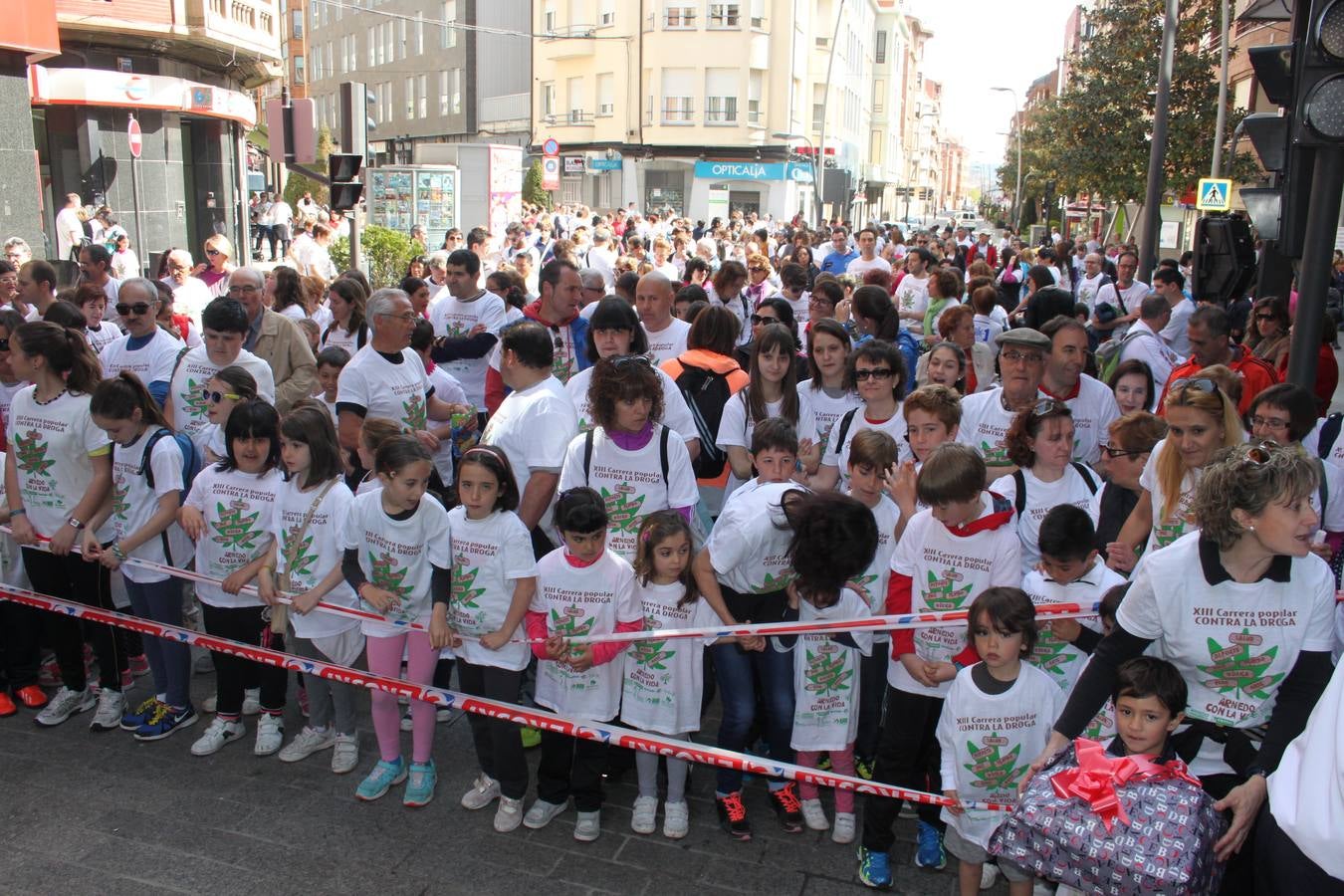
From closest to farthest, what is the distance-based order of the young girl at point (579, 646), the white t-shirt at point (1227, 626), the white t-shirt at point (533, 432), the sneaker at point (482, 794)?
the white t-shirt at point (1227, 626) < the young girl at point (579, 646) < the sneaker at point (482, 794) < the white t-shirt at point (533, 432)

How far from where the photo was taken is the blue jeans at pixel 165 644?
204 inches

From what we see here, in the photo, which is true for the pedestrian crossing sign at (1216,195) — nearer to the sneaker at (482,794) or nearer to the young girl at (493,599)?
the young girl at (493,599)

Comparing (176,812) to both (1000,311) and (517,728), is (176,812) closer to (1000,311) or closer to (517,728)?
(517,728)

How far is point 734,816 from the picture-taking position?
172 inches

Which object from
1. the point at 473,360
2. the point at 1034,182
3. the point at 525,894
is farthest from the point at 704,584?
the point at 1034,182

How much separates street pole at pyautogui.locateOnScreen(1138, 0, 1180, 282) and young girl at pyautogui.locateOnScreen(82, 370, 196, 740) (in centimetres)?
1255

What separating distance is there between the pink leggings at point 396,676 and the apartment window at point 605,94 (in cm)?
4540

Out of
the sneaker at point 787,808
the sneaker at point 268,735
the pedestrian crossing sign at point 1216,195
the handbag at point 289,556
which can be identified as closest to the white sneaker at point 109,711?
the sneaker at point 268,735

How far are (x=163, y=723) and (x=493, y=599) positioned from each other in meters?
1.93

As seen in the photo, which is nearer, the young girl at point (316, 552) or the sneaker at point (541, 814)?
the sneaker at point (541, 814)

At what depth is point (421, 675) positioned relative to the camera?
4676mm

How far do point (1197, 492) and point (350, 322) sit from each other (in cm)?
581

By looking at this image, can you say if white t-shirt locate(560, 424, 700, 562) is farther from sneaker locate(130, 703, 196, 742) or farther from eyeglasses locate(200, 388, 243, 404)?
sneaker locate(130, 703, 196, 742)

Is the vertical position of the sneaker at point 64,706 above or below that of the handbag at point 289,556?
below
